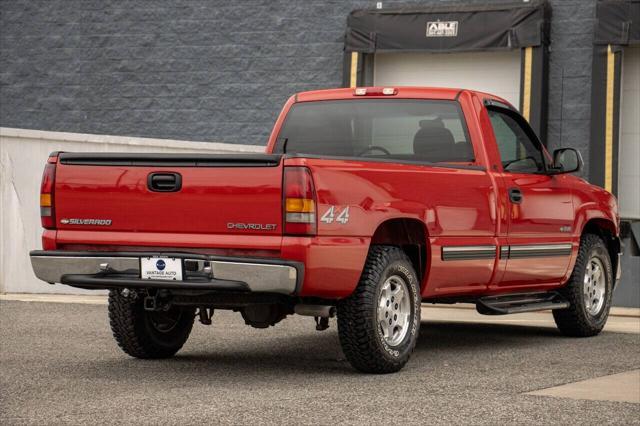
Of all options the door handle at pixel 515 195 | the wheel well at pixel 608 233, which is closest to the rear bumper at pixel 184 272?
the door handle at pixel 515 195

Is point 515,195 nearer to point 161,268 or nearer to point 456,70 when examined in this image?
point 161,268

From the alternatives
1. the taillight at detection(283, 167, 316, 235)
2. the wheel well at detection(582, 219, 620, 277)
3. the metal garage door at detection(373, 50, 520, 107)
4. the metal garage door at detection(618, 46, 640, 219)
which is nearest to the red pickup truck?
the taillight at detection(283, 167, 316, 235)

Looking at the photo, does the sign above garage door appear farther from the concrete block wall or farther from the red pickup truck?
the red pickup truck

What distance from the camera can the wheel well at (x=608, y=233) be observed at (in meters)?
12.3

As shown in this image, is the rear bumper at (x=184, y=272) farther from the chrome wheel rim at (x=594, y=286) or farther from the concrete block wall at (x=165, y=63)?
the concrete block wall at (x=165, y=63)

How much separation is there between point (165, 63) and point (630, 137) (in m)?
7.51

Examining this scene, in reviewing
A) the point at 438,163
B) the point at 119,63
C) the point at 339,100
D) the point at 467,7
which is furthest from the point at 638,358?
the point at 119,63

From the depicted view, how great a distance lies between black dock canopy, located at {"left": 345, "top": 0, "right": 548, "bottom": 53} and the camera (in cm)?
1948

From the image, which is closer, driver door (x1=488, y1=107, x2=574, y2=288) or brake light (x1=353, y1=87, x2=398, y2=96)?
driver door (x1=488, y1=107, x2=574, y2=288)

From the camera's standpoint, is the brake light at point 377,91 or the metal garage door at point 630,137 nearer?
the brake light at point 377,91

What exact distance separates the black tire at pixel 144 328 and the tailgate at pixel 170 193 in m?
0.79

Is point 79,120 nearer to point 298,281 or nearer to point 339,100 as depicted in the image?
point 339,100

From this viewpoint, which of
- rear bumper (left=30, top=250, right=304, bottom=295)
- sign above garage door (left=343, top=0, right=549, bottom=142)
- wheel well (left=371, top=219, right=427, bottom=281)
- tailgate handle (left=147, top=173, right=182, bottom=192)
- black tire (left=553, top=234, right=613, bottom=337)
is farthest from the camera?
sign above garage door (left=343, top=0, right=549, bottom=142)

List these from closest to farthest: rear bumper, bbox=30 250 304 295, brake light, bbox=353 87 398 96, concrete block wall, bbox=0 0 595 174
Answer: rear bumper, bbox=30 250 304 295, brake light, bbox=353 87 398 96, concrete block wall, bbox=0 0 595 174
